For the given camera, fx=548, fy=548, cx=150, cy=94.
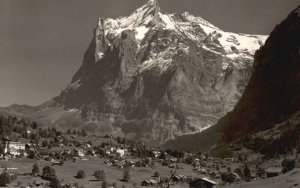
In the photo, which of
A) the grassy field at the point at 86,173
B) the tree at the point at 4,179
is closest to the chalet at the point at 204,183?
the grassy field at the point at 86,173

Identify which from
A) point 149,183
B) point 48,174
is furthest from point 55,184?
point 149,183

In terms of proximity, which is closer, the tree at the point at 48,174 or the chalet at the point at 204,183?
the chalet at the point at 204,183

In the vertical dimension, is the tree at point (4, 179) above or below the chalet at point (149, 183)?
above

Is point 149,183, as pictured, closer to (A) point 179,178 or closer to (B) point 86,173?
(A) point 179,178

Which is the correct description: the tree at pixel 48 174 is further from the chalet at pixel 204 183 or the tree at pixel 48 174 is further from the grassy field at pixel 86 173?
the chalet at pixel 204 183

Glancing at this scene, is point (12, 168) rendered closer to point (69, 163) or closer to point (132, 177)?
point (69, 163)

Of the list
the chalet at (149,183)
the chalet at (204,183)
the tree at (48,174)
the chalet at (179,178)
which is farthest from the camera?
the chalet at (179,178)

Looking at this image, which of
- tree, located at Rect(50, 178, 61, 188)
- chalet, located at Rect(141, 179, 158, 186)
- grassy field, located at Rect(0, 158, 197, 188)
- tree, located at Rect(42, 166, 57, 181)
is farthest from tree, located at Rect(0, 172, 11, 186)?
chalet, located at Rect(141, 179, 158, 186)

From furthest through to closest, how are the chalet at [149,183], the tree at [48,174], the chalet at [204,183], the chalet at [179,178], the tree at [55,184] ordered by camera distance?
1. the chalet at [179,178]
2. the chalet at [149,183]
3. the tree at [48,174]
4. the tree at [55,184]
5. the chalet at [204,183]
